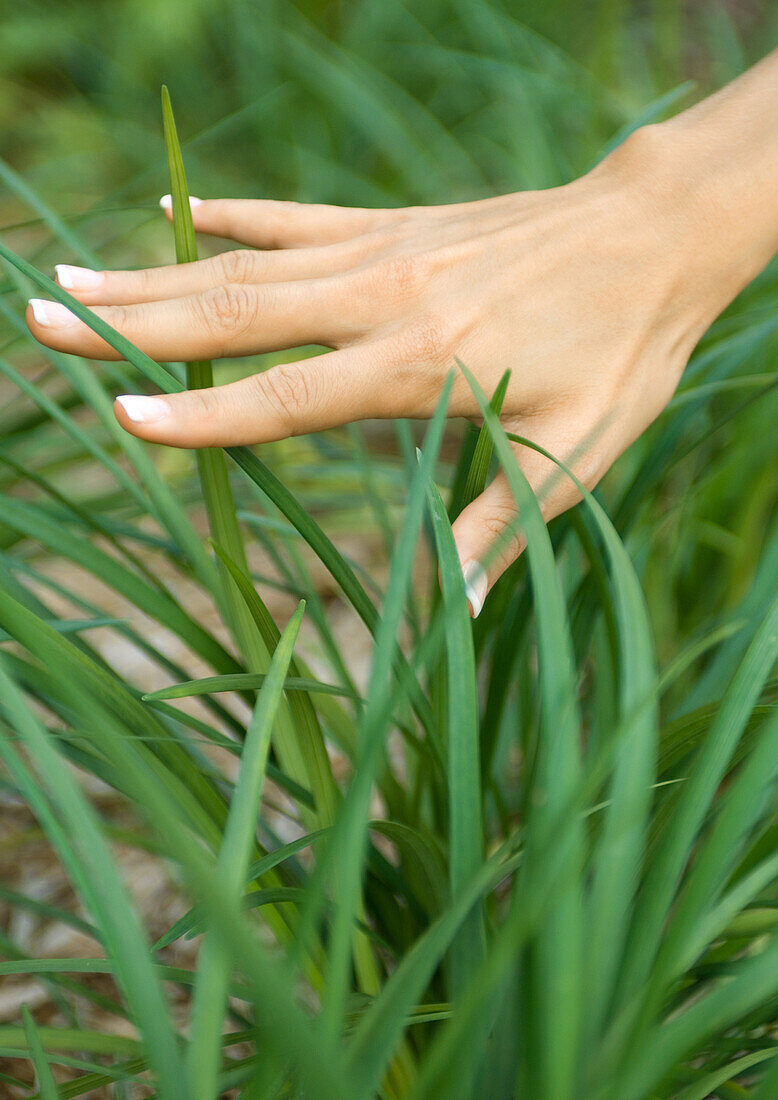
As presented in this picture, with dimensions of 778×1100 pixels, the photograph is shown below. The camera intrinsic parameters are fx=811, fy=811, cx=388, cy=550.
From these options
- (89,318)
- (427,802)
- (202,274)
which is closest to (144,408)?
(89,318)

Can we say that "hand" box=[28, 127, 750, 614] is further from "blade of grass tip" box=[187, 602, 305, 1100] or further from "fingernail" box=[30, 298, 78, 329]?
"blade of grass tip" box=[187, 602, 305, 1100]

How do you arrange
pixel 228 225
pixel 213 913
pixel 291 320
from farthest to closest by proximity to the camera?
pixel 228 225 < pixel 291 320 < pixel 213 913

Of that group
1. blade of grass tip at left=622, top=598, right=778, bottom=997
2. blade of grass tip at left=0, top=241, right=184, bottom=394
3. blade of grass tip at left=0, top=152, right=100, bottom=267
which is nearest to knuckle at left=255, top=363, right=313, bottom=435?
blade of grass tip at left=0, top=241, right=184, bottom=394

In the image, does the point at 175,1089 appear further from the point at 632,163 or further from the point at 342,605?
the point at 342,605

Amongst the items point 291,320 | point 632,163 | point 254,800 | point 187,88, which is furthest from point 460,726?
point 187,88

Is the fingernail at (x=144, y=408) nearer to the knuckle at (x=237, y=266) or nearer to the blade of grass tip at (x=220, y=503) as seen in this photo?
the blade of grass tip at (x=220, y=503)
